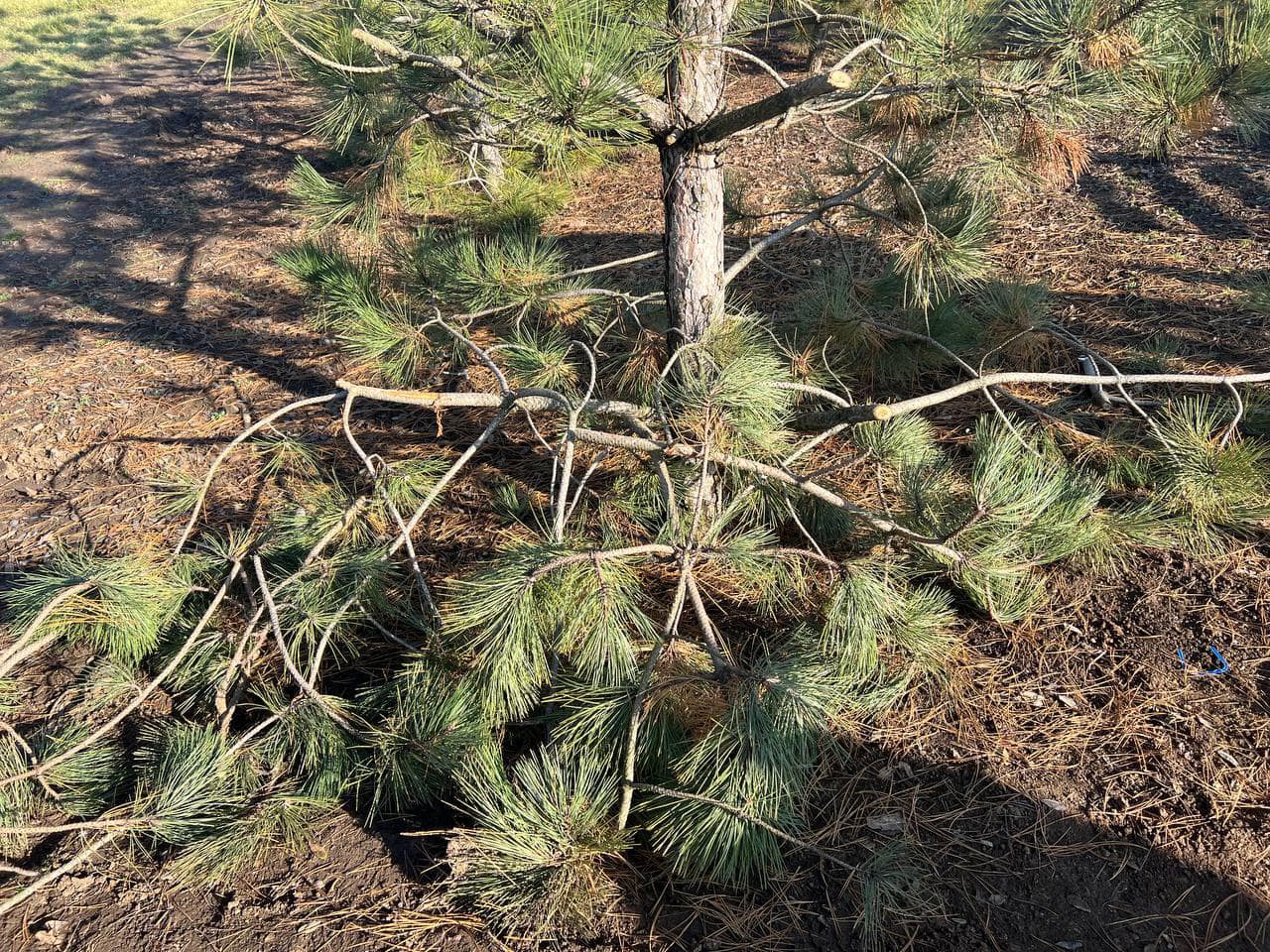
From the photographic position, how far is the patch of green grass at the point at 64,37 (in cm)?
765

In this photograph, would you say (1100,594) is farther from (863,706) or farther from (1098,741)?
(863,706)

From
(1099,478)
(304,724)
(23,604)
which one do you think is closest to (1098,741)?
(1099,478)

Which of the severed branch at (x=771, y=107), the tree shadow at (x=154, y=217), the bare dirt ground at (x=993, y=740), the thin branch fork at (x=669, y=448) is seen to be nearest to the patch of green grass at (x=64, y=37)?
the tree shadow at (x=154, y=217)

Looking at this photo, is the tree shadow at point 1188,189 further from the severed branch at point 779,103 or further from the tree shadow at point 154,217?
the tree shadow at point 154,217

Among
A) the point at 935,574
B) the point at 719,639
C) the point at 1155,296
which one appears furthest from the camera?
the point at 1155,296

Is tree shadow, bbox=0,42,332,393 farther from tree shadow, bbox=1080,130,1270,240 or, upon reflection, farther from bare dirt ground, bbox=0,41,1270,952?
tree shadow, bbox=1080,130,1270,240

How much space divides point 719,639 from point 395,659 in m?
0.82

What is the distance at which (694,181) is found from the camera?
1949mm

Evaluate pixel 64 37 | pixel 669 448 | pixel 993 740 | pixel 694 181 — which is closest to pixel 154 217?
pixel 694 181

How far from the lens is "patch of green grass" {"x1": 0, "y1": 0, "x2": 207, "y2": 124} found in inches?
301

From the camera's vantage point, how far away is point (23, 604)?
1926mm

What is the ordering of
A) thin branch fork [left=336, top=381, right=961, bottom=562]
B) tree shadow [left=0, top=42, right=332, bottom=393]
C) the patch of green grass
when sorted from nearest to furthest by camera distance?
thin branch fork [left=336, top=381, right=961, bottom=562] < tree shadow [left=0, top=42, right=332, bottom=393] < the patch of green grass

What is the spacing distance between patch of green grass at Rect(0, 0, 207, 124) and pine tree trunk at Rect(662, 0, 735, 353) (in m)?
7.39

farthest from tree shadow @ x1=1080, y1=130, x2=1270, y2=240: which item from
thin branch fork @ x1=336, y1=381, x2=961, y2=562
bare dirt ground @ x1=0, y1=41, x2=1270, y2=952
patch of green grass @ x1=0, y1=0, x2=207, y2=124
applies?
patch of green grass @ x1=0, y1=0, x2=207, y2=124
